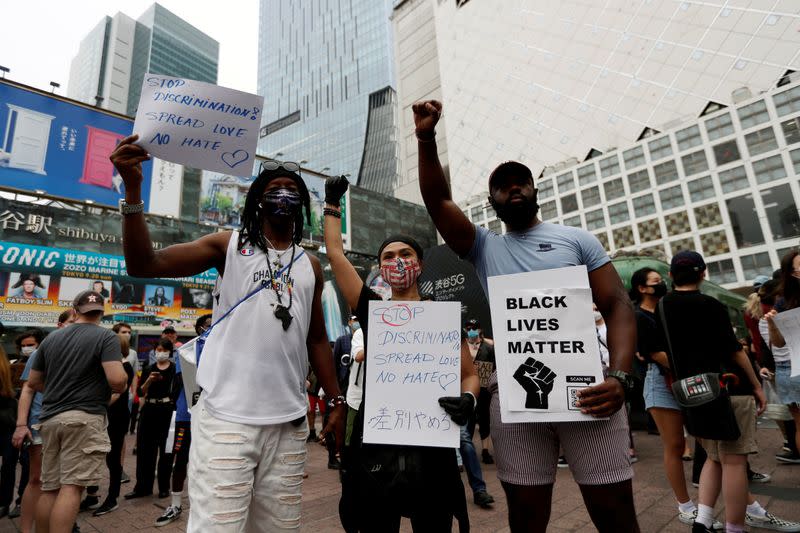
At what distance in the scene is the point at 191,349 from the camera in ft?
6.72

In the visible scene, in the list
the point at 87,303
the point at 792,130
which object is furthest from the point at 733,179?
the point at 87,303

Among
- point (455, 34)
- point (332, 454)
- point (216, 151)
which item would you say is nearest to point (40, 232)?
point (332, 454)

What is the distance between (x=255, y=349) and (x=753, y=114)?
4526cm

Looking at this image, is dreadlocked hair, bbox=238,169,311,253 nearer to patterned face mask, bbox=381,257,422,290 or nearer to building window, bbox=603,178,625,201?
patterned face mask, bbox=381,257,422,290

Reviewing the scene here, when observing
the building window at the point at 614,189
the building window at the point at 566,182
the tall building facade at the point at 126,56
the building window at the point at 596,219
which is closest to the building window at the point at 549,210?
the building window at the point at 566,182

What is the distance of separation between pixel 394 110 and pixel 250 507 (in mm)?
100981

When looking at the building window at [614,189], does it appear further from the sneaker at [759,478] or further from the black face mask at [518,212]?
the black face mask at [518,212]

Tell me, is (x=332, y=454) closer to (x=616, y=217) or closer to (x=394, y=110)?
(x=616, y=217)

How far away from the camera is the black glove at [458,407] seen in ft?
5.77

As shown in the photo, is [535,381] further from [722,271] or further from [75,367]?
[722,271]

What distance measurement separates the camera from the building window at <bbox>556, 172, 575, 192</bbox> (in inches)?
1777

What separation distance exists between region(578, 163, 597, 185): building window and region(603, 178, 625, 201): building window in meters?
1.47

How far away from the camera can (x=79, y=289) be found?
20.2 m

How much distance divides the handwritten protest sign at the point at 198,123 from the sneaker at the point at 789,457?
6491 mm
